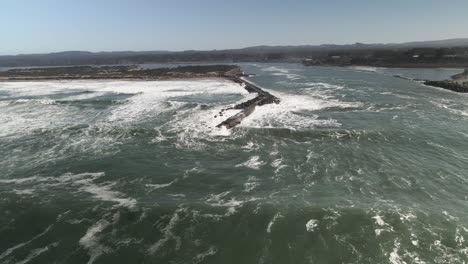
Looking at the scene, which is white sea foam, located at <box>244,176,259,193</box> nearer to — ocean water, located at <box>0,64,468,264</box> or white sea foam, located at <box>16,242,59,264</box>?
ocean water, located at <box>0,64,468,264</box>

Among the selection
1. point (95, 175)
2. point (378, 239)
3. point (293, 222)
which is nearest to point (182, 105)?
point (95, 175)

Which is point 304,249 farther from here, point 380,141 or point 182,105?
point 182,105

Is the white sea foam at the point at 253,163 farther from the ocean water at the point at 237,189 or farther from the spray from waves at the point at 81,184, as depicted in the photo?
the spray from waves at the point at 81,184

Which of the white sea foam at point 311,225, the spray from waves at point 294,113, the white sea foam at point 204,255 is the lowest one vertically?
the white sea foam at point 204,255

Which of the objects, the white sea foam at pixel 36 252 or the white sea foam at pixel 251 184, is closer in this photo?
the white sea foam at pixel 36 252

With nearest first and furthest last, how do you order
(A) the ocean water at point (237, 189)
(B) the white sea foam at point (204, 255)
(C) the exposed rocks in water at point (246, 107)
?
(B) the white sea foam at point (204, 255), (A) the ocean water at point (237, 189), (C) the exposed rocks in water at point (246, 107)

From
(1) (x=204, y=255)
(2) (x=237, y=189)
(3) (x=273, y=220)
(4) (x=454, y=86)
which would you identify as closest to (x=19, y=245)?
(1) (x=204, y=255)

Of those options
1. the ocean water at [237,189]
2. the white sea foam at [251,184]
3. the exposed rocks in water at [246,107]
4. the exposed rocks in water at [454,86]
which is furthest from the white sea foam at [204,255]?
the exposed rocks in water at [454,86]

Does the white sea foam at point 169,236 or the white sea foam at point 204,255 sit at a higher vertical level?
the white sea foam at point 169,236

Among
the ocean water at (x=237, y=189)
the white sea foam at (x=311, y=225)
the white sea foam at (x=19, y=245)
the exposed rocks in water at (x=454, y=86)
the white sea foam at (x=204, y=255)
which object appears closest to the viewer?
the white sea foam at (x=204, y=255)

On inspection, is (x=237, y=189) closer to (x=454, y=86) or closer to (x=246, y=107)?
(x=246, y=107)
